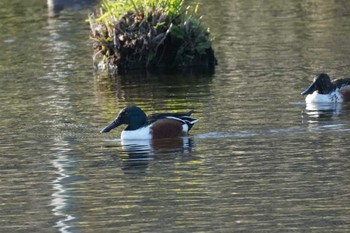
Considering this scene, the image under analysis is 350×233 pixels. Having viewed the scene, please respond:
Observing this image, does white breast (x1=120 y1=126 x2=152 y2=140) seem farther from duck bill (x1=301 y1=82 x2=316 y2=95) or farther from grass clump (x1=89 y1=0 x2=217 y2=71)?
grass clump (x1=89 y1=0 x2=217 y2=71)

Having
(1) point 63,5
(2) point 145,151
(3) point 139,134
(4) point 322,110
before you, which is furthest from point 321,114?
(1) point 63,5

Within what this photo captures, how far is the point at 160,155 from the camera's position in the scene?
1616cm

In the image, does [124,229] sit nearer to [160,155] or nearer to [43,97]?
[160,155]

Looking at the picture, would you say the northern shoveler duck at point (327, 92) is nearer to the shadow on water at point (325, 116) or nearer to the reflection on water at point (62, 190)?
the shadow on water at point (325, 116)

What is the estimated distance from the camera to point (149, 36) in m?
23.9

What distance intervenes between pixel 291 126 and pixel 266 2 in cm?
1575

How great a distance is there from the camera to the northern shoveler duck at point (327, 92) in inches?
790

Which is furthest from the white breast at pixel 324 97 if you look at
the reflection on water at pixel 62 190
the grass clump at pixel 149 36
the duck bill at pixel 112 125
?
the reflection on water at pixel 62 190

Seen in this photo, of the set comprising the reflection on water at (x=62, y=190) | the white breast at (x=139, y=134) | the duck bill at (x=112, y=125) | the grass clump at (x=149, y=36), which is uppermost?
the grass clump at (x=149, y=36)

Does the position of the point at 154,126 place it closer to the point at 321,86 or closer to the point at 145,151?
the point at 145,151

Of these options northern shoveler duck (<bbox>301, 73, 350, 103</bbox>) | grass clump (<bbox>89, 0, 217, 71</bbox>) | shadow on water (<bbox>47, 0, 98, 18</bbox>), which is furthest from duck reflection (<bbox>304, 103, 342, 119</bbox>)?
shadow on water (<bbox>47, 0, 98, 18</bbox>)

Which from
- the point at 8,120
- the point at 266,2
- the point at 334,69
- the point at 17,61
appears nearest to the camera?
the point at 8,120

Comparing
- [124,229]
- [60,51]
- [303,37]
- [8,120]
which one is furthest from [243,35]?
→ [124,229]

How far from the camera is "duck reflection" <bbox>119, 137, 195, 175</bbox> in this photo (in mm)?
15422
